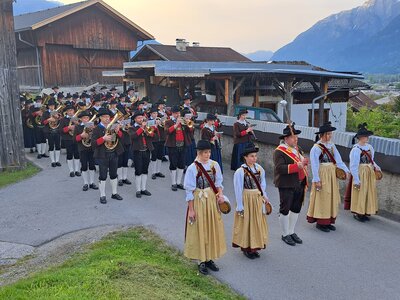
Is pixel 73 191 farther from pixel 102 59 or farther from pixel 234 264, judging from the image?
pixel 102 59

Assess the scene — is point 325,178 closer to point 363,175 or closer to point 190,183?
point 363,175

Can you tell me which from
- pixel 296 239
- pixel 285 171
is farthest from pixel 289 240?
pixel 285 171

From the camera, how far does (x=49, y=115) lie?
41.7 ft

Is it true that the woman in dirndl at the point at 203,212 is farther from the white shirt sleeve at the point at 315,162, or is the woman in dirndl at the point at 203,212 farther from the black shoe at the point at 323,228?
the black shoe at the point at 323,228

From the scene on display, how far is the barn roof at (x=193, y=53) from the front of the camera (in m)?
22.4

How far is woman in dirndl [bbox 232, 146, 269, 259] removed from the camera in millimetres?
6188

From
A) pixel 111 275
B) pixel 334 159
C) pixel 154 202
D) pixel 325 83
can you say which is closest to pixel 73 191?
pixel 154 202

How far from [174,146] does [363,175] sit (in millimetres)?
4668

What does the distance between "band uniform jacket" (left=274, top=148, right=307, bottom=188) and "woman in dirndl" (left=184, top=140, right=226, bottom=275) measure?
4.13 ft

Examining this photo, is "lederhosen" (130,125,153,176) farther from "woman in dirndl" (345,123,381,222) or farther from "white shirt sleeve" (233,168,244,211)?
"woman in dirndl" (345,123,381,222)

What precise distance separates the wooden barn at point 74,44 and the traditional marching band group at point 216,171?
15.8 metres

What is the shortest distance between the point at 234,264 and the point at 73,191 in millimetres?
5503

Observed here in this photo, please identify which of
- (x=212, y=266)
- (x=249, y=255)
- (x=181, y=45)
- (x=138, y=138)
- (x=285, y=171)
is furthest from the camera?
(x=181, y=45)

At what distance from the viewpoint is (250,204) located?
623 cm
